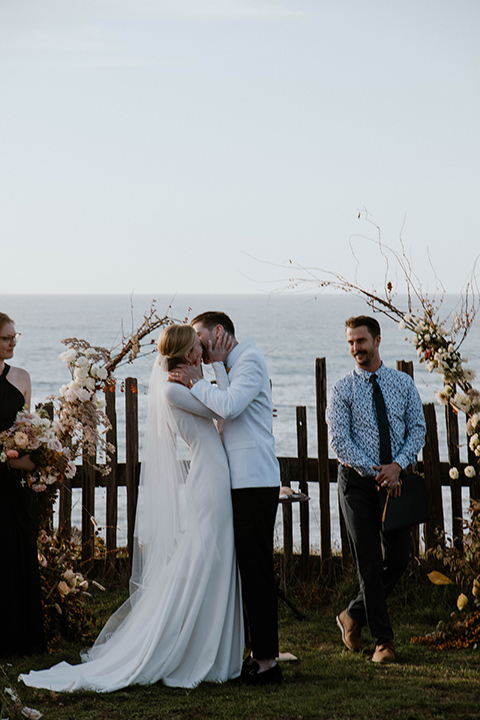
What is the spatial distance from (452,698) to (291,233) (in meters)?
23.9

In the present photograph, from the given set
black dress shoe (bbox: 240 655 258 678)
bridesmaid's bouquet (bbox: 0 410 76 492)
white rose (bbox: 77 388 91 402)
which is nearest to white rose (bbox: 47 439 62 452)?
bridesmaid's bouquet (bbox: 0 410 76 492)

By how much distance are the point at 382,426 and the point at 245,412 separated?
1036 mm

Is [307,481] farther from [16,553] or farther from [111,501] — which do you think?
[16,553]

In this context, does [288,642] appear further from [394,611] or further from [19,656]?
[19,656]

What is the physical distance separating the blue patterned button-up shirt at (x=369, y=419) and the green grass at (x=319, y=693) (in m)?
1.18

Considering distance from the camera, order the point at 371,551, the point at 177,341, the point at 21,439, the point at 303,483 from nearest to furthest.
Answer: the point at 177,341
the point at 21,439
the point at 371,551
the point at 303,483

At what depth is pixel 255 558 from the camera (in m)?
4.31

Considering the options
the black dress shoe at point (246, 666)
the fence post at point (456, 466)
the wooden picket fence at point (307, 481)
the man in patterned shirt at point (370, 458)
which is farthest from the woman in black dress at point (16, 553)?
the fence post at point (456, 466)

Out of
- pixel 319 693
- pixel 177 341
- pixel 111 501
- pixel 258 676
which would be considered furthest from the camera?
pixel 111 501

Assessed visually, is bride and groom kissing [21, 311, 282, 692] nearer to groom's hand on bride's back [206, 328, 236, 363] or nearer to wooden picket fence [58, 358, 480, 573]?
groom's hand on bride's back [206, 328, 236, 363]

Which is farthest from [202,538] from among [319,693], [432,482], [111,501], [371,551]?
[432,482]

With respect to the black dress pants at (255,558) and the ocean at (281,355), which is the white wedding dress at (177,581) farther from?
the ocean at (281,355)

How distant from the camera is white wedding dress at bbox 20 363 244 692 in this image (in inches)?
166

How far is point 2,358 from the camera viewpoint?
5004 mm
